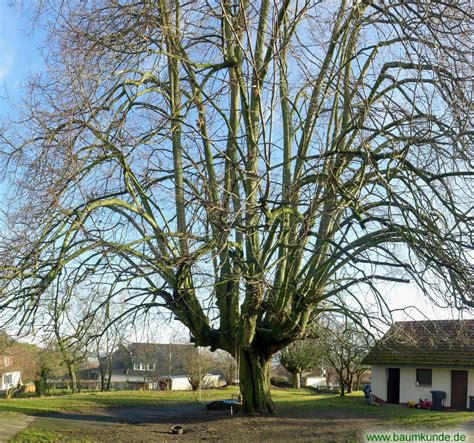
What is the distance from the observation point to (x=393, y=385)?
33.6 m

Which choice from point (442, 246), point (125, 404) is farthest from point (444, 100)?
point (125, 404)

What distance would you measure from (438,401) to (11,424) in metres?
20.8

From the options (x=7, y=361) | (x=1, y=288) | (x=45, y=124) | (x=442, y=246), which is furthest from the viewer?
(x=7, y=361)

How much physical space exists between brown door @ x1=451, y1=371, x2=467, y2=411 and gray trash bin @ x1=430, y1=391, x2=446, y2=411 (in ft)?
2.37

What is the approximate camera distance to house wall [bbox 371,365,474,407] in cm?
3042

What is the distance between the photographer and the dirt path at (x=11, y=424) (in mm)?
14430

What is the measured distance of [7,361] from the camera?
2208 inches

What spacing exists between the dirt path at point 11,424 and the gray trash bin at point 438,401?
63.5 ft

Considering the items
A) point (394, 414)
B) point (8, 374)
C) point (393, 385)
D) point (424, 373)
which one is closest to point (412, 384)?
point (424, 373)

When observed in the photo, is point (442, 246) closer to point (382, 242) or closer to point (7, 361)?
point (382, 242)

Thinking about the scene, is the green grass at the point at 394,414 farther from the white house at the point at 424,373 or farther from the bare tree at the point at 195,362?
the bare tree at the point at 195,362

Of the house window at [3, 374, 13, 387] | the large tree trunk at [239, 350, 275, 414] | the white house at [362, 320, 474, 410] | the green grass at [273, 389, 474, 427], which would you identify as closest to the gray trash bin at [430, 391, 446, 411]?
the white house at [362, 320, 474, 410]

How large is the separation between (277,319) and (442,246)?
21.7ft

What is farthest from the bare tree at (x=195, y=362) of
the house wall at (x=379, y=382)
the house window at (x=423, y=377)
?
the house window at (x=423, y=377)
